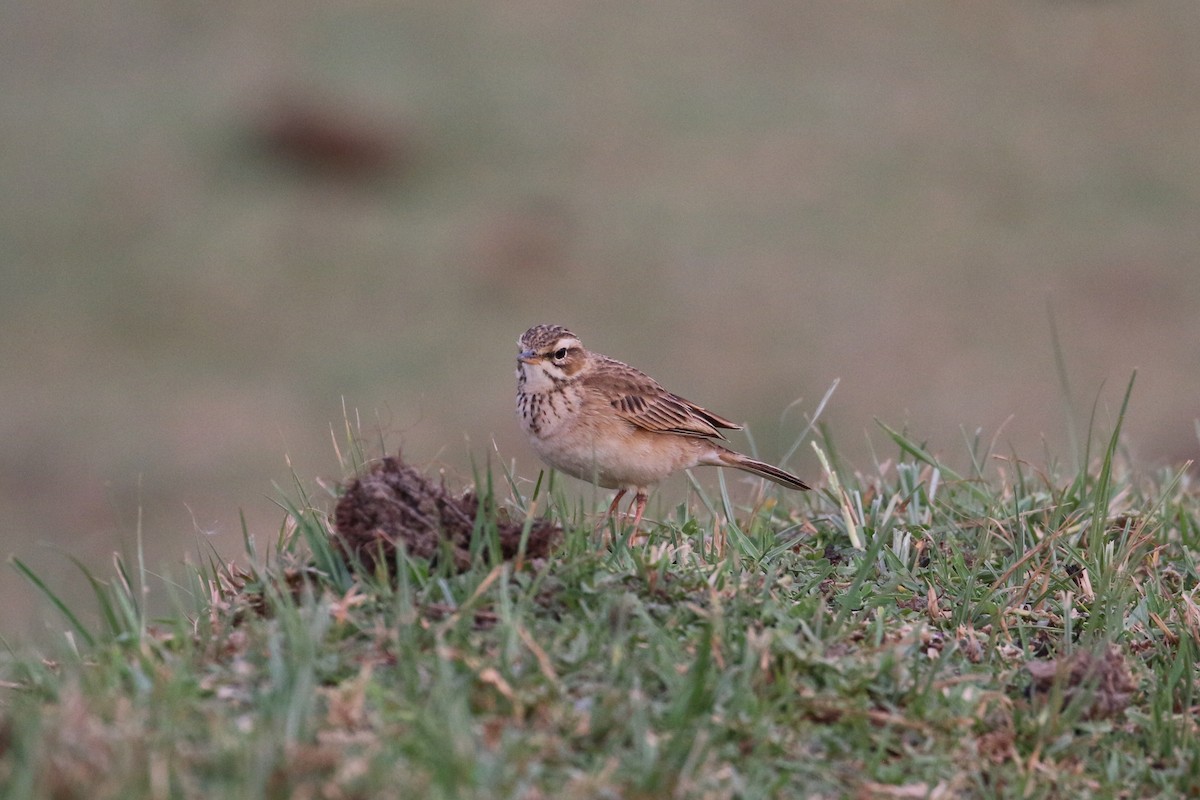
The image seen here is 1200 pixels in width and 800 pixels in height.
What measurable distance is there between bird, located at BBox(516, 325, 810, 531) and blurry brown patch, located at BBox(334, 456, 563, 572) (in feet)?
4.96

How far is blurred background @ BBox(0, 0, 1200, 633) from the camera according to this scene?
14508mm

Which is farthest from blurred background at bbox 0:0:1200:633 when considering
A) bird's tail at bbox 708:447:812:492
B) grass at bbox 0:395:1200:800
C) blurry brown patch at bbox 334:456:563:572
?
blurry brown patch at bbox 334:456:563:572

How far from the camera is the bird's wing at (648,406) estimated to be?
636cm

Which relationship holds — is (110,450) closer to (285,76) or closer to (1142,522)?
(285,76)

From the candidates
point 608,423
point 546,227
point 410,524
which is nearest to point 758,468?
point 608,423

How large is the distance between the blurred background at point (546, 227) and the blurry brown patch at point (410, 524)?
801 cm

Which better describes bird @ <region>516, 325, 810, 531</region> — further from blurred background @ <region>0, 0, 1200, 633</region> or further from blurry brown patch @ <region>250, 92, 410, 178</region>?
blurry brown patch @ <region>250, 92, 410, 178</region>

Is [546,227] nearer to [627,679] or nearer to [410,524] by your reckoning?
[410,524]

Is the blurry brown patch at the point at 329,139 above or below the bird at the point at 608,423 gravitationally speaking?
above

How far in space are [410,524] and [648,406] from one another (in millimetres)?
2227

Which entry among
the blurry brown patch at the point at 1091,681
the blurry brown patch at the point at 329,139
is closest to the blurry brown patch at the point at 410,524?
the blurry brown patch at the point at 1091,681

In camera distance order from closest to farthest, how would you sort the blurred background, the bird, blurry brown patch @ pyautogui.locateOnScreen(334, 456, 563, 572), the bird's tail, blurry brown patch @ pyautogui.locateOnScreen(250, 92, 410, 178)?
blurry brown patch @ pyautogui.locateOnScreen(334, 456, 563, 572), the bird, the bird's tail, the blurred background, blurry brown patch @ pyautogui.locateOnScreen(250, 92, 410, 178)

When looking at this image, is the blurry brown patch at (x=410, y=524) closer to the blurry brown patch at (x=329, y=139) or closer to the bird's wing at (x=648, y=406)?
the bird's wing at (x=648, y=406)

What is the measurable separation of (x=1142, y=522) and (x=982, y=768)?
5.78 feet
